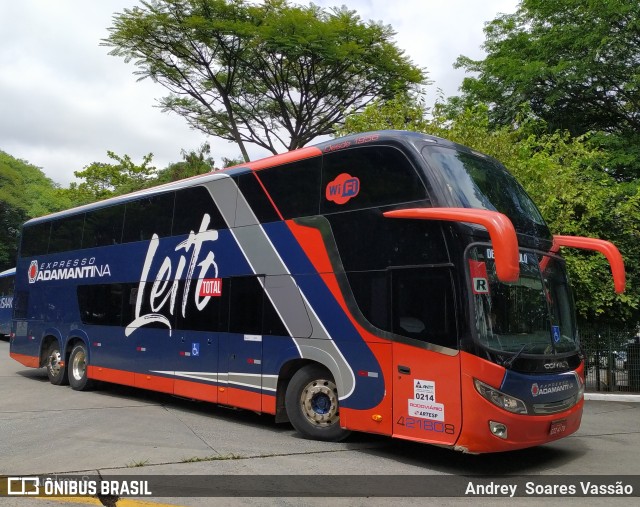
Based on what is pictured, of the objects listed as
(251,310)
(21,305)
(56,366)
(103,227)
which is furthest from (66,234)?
(251,310)

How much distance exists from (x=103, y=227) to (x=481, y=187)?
8.25 meters

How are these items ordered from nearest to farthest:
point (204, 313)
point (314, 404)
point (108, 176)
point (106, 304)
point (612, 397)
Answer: point (314, 404) → point (204, 313) → point (106, 304) → point (612, 397) → point (108, 176)

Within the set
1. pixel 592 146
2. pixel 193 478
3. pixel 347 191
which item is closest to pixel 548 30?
pixel 592 146

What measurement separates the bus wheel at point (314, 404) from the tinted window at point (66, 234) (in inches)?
283

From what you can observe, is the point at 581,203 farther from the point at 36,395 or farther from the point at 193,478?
the point at 36,395

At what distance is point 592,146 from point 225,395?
49.5ft

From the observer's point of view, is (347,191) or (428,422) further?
(347,191)

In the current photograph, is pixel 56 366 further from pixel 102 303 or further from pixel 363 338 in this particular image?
pixel 363 338

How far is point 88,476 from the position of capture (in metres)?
6.22

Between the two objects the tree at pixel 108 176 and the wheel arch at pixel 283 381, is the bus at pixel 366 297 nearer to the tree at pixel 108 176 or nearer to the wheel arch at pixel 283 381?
the wheel arch at pixel 283 381

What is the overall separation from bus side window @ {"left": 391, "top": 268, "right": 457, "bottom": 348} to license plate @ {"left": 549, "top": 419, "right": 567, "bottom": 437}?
4.97ft

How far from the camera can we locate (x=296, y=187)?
8758 mm

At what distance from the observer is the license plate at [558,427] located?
272 inches

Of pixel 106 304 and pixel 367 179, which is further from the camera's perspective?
pixel 106 304
